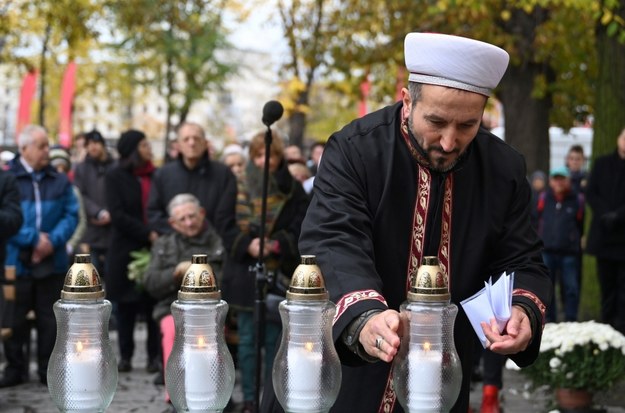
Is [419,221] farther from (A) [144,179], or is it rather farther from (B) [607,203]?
(B) [607,203]

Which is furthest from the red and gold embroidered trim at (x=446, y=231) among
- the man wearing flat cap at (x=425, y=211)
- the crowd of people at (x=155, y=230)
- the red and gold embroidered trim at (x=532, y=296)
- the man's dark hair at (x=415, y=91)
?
the crowd of people at (x=155, y=230)

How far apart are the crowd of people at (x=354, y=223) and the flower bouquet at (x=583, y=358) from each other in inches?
11.9

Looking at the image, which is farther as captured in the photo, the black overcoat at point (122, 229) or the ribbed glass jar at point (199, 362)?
the black overcoat at point (122, 229)

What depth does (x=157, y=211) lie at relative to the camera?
10273mm

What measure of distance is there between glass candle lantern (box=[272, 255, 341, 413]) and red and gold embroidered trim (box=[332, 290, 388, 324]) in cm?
24

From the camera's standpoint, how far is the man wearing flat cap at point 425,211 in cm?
338

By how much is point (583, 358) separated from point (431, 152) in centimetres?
503

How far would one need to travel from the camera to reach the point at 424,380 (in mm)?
3023

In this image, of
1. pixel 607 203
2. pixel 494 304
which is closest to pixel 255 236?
pixel 607 203

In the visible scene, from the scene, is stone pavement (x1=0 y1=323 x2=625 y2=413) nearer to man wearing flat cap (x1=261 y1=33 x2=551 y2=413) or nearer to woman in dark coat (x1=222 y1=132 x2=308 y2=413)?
woman in dark coat (x1=222 y1=132 x2=308 y2=413)

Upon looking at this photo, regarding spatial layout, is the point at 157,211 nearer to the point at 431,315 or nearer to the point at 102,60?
the point at 431,315

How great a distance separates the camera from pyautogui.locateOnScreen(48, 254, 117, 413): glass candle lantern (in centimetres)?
304

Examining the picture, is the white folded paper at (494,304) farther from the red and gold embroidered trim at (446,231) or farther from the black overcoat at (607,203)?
the black overcoat at (607,203)

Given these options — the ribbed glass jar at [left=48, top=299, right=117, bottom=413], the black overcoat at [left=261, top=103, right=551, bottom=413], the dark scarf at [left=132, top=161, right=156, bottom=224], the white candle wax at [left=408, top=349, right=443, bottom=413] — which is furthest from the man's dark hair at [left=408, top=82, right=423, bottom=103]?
the dark scarf at [left=132, top=161, right=156, bottom=224]
